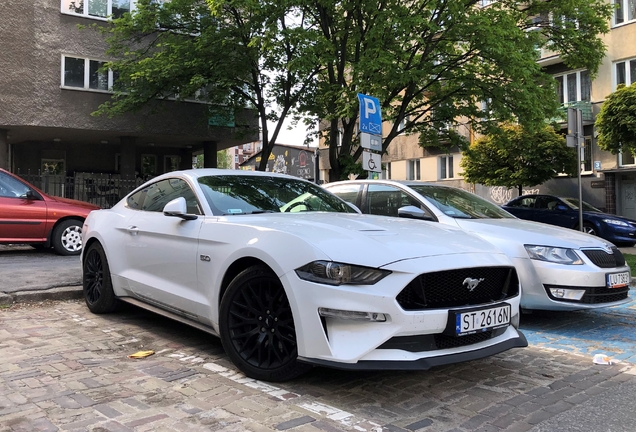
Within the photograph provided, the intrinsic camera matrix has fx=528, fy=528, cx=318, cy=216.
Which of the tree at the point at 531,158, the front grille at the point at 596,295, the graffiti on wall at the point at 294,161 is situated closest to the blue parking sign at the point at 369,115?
the front grille at the point at 596,295

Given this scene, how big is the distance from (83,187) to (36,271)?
8.54 metres

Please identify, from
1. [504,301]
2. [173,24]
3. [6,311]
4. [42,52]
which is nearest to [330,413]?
[504,301]

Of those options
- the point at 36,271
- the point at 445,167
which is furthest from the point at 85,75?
the point at 445,167

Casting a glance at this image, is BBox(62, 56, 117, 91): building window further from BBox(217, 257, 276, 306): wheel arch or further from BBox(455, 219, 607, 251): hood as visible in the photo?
BBox(217, 257, 276, 306): wheel arch

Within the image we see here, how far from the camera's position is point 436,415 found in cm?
310

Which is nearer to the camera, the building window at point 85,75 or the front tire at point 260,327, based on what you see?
the front tire at point 260,327

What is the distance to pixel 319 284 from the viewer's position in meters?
3.15

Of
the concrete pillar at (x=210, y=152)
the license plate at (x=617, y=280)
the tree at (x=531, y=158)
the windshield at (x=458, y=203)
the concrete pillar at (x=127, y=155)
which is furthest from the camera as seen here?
the concrete pillar at (x=210, y=152)

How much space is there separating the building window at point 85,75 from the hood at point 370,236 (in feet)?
55.6

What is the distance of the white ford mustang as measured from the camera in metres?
3.09

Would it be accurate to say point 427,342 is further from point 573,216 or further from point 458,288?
point 573,216

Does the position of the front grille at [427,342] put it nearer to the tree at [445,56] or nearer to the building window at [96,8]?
the tree at [445,56]

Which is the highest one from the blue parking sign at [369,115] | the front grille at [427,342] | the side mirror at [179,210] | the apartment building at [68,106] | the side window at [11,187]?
the apartment building at [68,106]

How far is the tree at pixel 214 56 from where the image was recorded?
14.8 meters
